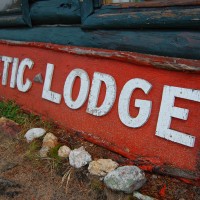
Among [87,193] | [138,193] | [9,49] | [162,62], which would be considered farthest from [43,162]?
[9,49]

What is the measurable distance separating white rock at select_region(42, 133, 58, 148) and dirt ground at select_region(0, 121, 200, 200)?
9cm

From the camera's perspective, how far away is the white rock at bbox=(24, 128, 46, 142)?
10.2 feet

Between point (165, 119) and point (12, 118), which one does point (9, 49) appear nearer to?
point (12, 118)

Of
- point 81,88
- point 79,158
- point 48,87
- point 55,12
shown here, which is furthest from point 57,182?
point 55,12

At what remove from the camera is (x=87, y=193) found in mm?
2398

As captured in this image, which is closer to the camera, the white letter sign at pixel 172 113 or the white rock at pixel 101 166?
the white letter sign at pixel 172 113

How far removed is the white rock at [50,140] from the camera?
9.66 feet

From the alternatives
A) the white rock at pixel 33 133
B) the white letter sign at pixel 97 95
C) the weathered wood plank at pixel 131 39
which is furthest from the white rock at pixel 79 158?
the weathered wood plank at pixel 131 39

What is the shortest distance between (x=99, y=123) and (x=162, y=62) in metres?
0.81

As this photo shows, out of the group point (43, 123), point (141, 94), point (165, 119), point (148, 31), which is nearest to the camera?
point (165, 119)

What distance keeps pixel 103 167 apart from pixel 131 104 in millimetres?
584

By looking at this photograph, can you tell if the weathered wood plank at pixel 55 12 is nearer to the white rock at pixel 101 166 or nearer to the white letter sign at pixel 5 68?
the white letter sign at pixel 5 68

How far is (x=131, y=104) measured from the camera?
9.07ft

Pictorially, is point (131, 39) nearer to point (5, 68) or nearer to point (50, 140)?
point (50, 140)
